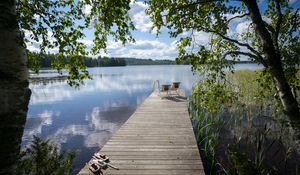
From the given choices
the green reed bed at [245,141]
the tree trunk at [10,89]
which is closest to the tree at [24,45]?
the tree trunk at [10,89]

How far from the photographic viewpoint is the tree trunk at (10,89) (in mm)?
1351

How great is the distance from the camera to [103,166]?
4.64 metres

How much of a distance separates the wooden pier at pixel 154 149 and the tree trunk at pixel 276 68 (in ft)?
6.61

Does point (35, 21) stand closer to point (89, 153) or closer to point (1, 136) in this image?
point (1, 136)

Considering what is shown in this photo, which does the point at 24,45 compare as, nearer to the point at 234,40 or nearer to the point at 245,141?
the point at 234,40

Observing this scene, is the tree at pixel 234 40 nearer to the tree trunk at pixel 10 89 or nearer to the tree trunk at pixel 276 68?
the tree trunk at pixel 276 68

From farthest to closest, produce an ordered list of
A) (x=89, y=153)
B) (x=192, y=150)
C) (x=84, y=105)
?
(x=84, y=105) < (x=89, y=153) < (x=192, y=150)

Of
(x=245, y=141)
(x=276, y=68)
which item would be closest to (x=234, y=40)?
(x=276, y=68)

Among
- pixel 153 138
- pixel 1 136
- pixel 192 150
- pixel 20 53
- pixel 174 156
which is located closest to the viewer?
pixel 1 136

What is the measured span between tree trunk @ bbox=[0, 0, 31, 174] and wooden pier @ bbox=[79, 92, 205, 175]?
3279mm

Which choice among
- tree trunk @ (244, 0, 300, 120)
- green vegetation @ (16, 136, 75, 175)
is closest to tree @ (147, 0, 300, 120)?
tree trunk @ (244, 0, 300, 120)

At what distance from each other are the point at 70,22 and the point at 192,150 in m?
4.14

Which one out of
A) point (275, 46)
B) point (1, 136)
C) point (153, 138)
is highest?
point (275, 46)

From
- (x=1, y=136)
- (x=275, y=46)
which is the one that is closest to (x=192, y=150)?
(x=275, y=46)
